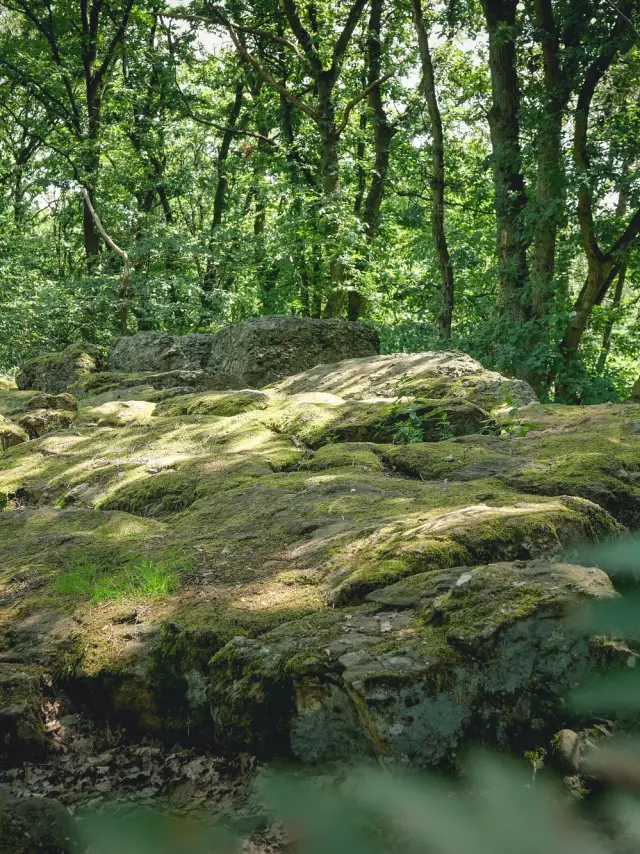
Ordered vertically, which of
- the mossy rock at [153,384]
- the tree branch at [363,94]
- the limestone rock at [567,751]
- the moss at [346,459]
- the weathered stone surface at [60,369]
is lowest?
the limestone rock at [567,751]

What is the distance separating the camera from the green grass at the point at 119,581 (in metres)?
3.40

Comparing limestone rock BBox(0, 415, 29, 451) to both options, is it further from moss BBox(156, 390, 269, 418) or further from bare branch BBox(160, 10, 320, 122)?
bare branch BBox(160, 10, 320, 122)

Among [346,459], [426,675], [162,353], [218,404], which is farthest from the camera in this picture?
[162,353]

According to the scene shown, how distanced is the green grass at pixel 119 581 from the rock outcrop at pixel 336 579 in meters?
0.01

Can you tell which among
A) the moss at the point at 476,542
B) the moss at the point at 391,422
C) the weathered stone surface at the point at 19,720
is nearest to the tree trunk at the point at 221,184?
the moss at the point at 391,422

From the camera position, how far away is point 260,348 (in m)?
10.2

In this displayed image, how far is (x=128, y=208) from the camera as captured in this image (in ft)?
67.8

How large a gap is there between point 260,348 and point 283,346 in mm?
342

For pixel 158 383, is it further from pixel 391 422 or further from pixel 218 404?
pixel 391 422

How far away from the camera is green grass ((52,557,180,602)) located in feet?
11.2

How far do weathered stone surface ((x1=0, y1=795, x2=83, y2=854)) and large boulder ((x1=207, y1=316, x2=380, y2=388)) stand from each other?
26.5 feet

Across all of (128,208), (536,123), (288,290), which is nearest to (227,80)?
(128,208)

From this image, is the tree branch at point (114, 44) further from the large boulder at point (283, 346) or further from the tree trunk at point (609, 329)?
the tree trunk at point (609, 329)

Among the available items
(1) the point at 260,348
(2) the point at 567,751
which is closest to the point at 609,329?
(1) the point at 260,348
